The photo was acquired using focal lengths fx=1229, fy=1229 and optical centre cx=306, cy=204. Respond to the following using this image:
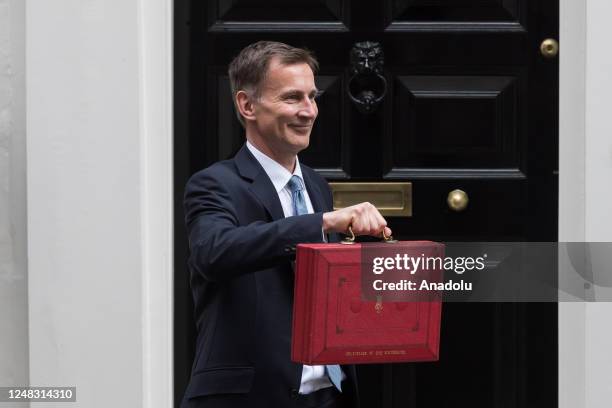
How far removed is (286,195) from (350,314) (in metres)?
0.42

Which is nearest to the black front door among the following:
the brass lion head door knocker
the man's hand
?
the brass lion head door knocker

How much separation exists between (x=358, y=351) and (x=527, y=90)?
1.95 metres

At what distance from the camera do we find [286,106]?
3.08 meters

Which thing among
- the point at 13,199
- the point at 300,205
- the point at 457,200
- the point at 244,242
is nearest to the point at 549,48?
the point at 457,200

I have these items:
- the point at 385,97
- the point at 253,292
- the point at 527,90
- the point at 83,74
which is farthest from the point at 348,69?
the point at 253,292

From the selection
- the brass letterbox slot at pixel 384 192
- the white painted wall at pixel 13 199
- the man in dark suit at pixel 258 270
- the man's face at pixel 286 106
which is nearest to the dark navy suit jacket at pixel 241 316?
the man in dark suit at pixel 258 270

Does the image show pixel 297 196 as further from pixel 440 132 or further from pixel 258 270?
pixel 440 132

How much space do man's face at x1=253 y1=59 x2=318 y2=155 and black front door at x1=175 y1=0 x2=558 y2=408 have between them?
4.81ft

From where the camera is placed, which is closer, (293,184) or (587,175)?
(293,184)

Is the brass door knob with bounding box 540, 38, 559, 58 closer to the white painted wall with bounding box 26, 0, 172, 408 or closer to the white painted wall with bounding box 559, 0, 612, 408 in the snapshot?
the white painted wall with bounding box 559, 0, 612, 408

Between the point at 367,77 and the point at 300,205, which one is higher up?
the point at 367,77

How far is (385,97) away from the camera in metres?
4.57

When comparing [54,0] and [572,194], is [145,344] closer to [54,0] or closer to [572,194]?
[54,0]

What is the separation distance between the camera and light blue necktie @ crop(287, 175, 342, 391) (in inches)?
122
